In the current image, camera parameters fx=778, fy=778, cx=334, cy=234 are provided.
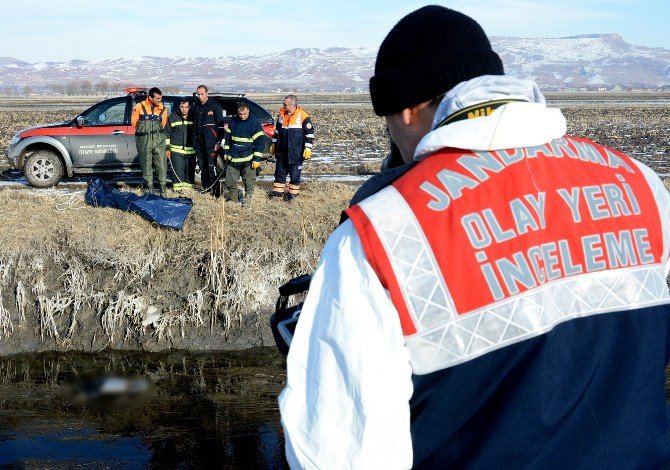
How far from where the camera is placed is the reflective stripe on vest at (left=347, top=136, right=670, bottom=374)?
1263 millimetres

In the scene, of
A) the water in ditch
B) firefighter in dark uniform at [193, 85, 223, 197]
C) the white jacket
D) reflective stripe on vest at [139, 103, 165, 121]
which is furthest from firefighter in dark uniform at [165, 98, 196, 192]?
the white jacket

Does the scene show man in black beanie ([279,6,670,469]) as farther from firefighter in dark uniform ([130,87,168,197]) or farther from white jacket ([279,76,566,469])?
firefighter in dark uniform ([130,87,168,197])

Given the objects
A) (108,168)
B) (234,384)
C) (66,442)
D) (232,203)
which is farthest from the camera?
(108,168)

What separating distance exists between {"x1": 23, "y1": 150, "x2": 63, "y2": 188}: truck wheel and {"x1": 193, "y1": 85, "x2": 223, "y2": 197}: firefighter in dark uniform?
3.09 m

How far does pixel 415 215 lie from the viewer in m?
1.29

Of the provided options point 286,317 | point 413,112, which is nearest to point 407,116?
point 413,112

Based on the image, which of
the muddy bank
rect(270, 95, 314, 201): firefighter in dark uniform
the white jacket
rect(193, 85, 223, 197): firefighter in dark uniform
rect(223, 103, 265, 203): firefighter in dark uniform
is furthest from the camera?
rect(193, 85, 223, 197): firefighter in dark uniform

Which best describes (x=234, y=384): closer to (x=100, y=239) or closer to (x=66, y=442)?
(x=66, y=442)

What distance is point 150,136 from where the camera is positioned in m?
11.7

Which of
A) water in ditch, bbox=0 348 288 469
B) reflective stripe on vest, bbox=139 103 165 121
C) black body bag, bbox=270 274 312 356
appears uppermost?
black body bag, bbox=270 274 312 356

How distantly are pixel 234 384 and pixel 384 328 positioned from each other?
6393 millimetres

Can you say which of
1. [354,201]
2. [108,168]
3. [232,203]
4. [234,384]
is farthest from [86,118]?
[354,201]

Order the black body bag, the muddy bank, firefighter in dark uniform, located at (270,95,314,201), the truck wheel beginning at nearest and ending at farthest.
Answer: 1. the black body bag
2. the muddy bank
3. firefighter in dark uniform, located at (270,95,314,201)
4. the truck wheel

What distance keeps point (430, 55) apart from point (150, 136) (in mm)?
10669
